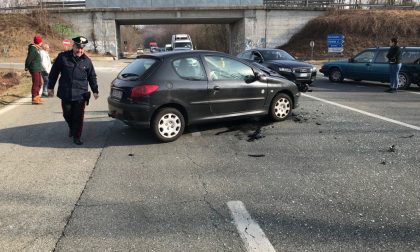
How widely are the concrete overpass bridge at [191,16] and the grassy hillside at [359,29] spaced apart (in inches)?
82.6

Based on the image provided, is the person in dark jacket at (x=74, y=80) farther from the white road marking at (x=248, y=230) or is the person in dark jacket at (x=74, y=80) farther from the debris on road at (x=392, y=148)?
the debris on road at (x=392, y=148)

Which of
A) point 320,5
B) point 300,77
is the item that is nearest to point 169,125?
point 300,77

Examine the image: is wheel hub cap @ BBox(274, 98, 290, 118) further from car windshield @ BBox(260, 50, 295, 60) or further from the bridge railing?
the bridge railing

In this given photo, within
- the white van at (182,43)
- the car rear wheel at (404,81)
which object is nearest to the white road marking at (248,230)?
the car rear wheel at (404,81)

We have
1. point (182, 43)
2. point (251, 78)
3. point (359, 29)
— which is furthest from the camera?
point (359, 29)

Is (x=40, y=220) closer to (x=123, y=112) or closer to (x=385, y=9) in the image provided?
(x=123, y=112)

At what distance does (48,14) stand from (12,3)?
12.2 m

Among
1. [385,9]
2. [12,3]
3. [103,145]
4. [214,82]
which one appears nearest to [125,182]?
[103,145]

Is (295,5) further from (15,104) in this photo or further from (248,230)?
(248,230)

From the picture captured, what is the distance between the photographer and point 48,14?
4822 centimetres

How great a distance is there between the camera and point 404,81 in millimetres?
14461

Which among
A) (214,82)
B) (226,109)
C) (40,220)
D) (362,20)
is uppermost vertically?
(362,20)

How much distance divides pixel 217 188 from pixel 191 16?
4263 cm

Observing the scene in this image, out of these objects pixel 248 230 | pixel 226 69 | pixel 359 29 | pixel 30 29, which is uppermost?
pixel 30 29
